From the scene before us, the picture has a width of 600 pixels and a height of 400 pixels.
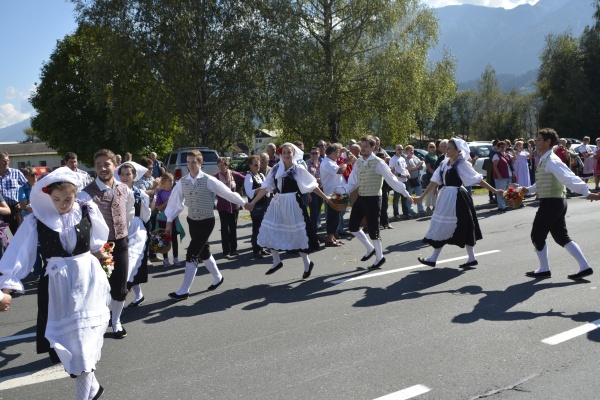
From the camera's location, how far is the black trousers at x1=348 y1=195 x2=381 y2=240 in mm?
9430

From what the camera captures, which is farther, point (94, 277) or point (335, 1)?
point (335, 1)

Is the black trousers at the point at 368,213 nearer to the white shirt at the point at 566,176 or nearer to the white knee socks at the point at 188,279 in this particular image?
the white shirt at the point at 566,176

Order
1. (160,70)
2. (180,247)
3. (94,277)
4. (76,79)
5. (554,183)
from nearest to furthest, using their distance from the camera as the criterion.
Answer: (94,277)
(554,183)
(180,247)
(160,70)
(76,79)

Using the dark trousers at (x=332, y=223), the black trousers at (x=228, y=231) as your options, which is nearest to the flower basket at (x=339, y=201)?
the dark trousers at (x=332, y=223)

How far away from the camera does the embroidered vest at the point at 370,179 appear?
9547mm

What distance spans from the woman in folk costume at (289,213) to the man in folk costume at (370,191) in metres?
1.01

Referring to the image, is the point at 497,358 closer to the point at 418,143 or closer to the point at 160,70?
the point at 160,70

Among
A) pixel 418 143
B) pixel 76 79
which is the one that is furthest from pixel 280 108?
pixel 418 143

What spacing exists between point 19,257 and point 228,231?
288 inches

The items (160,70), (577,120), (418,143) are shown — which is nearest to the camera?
(160,70)

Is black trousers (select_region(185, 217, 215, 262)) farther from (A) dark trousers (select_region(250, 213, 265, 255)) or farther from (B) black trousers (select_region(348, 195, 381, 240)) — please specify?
(A) dark trousers (select_region(250, 213, 265, 255))

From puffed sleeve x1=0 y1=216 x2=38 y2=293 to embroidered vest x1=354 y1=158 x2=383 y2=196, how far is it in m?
5.88

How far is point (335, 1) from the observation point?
32.8 meters

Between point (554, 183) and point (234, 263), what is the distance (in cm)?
569
